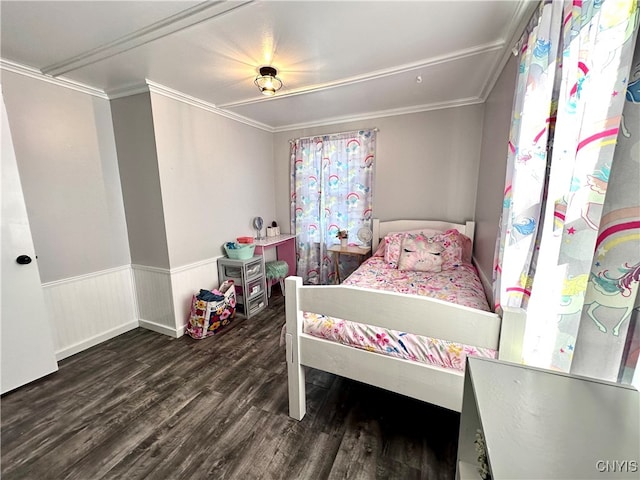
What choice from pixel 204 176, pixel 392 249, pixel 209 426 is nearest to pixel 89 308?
A: pixel 204 176

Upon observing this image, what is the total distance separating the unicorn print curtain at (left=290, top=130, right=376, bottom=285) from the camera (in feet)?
11.1

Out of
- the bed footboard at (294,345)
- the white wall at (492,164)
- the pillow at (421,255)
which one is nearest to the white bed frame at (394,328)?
the bed footboard at (294,345)

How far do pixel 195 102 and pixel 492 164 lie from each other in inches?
113

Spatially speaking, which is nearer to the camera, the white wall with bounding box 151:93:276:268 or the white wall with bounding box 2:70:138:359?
the white wall with bounding box 2:70:138:359

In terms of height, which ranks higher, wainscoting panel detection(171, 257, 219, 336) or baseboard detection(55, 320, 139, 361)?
wainscoting panel detection(171, 257, 219, 336)

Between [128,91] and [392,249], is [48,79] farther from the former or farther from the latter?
[392,249]

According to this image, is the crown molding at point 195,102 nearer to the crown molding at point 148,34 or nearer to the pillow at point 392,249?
the crown molding at point 148,34

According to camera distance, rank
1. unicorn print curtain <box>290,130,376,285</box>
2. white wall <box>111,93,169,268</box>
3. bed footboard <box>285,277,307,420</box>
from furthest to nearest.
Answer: unicorn print curtain <box>290,130,376,285</box>
white wall <box>111,93,169,268</box>
bed footboard <box>285,277,307,420</box>

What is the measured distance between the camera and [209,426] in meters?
1.60

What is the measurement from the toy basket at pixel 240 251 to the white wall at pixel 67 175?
106 centimetres

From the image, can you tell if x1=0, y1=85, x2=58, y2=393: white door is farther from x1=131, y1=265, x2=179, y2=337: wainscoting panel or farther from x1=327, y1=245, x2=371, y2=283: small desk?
x1=327, y1=245, x2=371, y2=283: small desk

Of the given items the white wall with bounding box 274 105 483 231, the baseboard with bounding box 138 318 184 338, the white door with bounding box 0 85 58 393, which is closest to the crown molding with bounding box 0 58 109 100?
the white door with bounding box 0 85 58 393

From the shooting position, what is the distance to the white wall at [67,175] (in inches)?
80.4

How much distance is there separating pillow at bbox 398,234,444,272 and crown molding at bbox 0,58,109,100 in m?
3.27
